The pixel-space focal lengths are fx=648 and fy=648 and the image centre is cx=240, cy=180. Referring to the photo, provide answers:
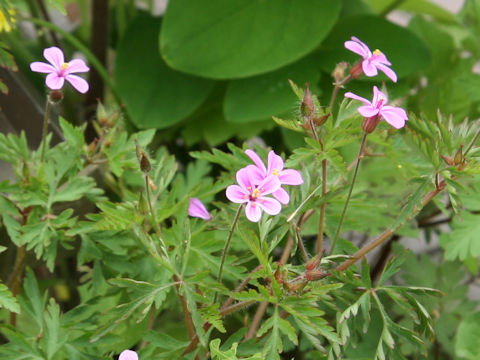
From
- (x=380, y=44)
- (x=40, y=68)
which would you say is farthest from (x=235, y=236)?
(x=380, y=44)

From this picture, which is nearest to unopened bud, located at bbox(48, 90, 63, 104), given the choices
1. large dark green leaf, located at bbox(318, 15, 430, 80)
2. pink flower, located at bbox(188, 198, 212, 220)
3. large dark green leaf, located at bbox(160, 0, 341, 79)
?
pink flower, located at bbox(188, 198, 212, 220)

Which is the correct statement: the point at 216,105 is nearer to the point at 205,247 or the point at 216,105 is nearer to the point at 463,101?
the point at 463,101

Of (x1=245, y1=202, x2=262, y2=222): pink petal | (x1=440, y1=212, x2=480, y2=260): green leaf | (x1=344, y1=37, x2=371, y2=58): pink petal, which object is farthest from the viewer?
(x1=440, y1=212, x2=480, y2=260): green leaf

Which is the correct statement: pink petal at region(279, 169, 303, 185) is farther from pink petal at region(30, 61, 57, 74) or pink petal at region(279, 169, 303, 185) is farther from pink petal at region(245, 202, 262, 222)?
pink petal at region(30, 61, 57, 74)

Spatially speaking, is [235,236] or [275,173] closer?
[275,173]

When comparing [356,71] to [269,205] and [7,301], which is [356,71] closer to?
[269,205]

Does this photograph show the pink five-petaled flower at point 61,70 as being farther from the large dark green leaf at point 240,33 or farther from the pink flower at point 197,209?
the large dark green leaf at point 240,33

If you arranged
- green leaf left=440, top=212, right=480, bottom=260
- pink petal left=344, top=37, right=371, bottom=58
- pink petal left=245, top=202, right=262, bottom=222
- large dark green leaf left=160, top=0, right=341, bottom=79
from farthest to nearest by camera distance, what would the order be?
large dark green leaf left=160, top=0, right=341, bottom=79 < green leaf left=440, top=212, right=480, bottom=260 < pink petal left=344, top=37, right=371, bottom=58 < pink petal left=245, top=202, right=262, bottom=222
